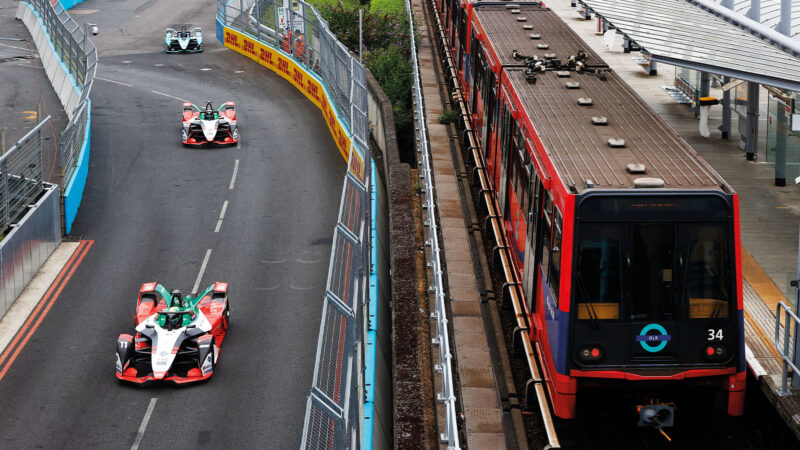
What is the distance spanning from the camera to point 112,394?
1712 cm

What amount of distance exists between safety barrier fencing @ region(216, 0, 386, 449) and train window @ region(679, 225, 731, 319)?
3995 millimetres

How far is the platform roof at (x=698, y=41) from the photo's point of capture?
18.0m

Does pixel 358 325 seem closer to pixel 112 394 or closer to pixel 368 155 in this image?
pixel 112 394

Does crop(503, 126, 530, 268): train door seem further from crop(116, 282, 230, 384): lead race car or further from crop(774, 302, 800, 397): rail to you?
crop(116, 282, 230, 384): lead race car

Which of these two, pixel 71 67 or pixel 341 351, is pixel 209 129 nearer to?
pixel 71 67

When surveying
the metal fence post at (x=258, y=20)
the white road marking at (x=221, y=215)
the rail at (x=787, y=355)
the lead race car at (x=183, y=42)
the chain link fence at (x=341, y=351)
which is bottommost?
the white road marking at (x=221, y=215)

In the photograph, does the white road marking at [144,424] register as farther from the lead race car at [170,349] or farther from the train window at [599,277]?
the train window at [599,277]

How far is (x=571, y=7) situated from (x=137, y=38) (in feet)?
68.9

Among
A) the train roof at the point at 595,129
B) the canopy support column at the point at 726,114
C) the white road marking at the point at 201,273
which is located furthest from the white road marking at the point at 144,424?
the canopy support column at the point at 726,114

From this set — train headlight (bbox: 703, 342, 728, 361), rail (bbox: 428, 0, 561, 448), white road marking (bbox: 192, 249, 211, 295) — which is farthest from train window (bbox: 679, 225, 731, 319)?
→ white road marking (bbox: 192, 249, 211, 295)

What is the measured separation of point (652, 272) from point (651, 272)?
0.01 m

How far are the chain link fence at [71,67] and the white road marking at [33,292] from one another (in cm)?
230

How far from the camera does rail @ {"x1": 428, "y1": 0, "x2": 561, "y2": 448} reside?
44.4ft

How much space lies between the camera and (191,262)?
2291cm
